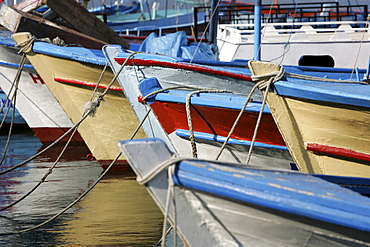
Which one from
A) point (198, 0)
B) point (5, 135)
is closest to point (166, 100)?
point (5, 135)

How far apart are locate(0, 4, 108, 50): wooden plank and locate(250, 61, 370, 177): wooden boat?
16.3 ft

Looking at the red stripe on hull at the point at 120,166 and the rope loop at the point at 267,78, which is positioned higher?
the rope loop at the point at 267,78

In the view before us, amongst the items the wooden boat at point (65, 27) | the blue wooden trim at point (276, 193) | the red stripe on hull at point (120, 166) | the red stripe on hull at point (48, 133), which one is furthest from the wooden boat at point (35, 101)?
the blue wooden trim at point (276, 193)

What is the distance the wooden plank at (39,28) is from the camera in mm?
8477

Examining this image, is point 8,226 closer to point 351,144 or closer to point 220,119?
point 220,119

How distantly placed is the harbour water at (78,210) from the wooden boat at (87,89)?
573mm

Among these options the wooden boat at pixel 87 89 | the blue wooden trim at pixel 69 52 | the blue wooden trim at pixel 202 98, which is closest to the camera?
the blue wooden trim at pixel 202 98

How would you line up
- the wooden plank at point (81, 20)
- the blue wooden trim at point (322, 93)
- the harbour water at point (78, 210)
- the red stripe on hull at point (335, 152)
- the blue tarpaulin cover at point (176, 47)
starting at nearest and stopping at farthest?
the blue wooden trim at point (322, 93) < the red stripe on hull at point (335, 152) < the harbour water at point (78, 210) < the wooden plank at point (81, 20) < the blue tarpaulin cover at point (176, 47)

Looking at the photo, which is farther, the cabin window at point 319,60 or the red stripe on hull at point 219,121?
the cabin window at point 319,60

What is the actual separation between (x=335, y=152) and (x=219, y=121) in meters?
1.32

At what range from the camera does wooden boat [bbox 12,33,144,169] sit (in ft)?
26.2

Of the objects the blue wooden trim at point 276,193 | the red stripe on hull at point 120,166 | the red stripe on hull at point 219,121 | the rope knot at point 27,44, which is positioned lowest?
the red stripe on hull at point 120,166

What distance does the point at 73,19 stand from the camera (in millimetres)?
9188

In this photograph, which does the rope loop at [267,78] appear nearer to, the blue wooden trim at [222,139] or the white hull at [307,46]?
the blue wooden trim at [222,139]
